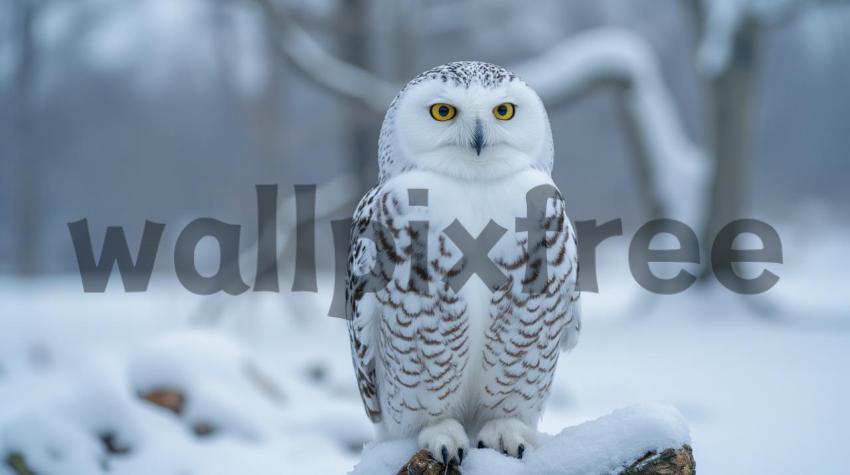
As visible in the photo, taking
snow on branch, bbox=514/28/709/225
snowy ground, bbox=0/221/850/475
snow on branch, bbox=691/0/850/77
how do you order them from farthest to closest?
snow on branch, bbox=514/28/709/225 → snow on branch, bbox=691/0/850/77 → snowy ground, bbox=0/221/850/475

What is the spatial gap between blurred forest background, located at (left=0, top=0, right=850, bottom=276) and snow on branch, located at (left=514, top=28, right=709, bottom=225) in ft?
0.07

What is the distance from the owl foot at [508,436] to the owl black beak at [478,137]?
0.66m

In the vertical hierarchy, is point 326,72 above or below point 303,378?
above

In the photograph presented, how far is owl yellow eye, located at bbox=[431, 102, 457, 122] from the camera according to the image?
141 centimetres

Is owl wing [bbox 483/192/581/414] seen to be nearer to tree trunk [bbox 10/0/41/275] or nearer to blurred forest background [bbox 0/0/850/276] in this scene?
blurred forest background [bbox 0/0/850/276]

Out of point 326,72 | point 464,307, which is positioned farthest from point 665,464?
point 326,72

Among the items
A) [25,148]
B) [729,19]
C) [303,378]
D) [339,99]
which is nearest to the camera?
[303,378]

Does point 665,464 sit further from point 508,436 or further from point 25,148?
point 25,148

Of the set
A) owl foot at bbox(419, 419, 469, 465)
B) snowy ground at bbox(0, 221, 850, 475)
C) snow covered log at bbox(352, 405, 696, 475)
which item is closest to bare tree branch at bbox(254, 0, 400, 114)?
snowy ground at bbox(0, 221, 850, 475)

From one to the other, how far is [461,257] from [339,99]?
15.3 feet

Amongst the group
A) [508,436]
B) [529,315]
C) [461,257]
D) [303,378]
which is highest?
[461,257]

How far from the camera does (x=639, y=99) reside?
529 centimetres

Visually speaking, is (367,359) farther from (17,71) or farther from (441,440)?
(17,71)

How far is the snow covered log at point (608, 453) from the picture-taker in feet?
4.37
